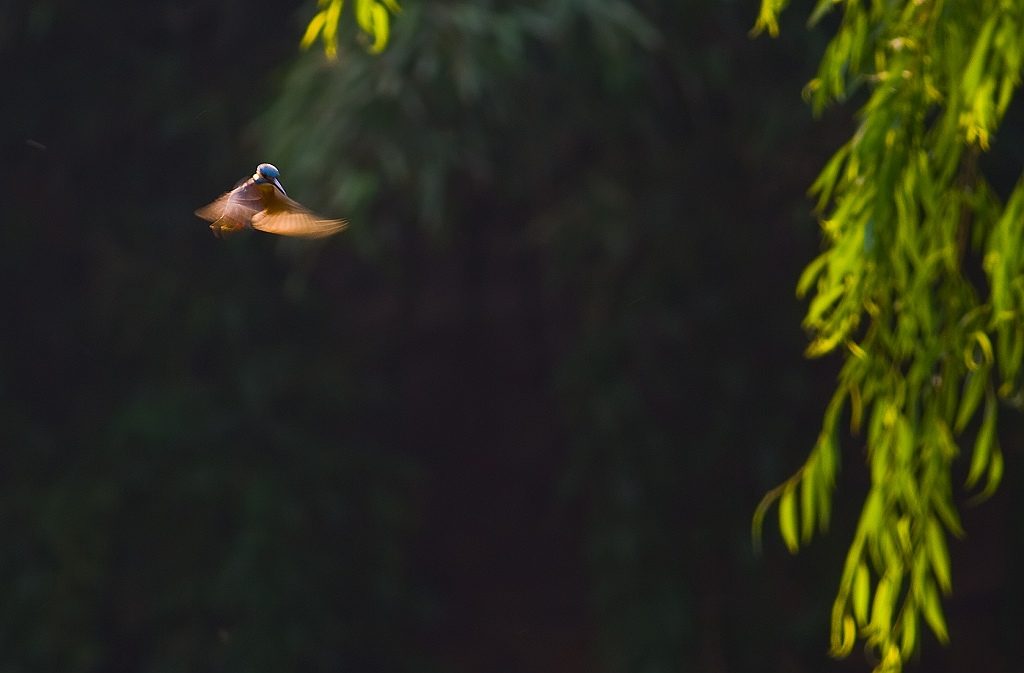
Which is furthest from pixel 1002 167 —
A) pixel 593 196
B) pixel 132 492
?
pixel 132 492

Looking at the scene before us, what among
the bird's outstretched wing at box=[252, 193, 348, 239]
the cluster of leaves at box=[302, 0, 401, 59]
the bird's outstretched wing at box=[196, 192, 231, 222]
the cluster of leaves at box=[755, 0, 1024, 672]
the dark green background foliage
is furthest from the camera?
the dark green background foliage

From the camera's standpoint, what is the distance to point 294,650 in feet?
17.7

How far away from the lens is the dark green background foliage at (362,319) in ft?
15.7

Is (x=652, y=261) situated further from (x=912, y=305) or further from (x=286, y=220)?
(x=286, y=220)

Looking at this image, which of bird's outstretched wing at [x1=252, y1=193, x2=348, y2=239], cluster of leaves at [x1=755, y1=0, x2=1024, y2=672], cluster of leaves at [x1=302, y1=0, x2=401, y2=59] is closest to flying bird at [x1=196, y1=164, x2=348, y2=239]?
bird's outstretched wing at [x1=252, y1=193, x2=348, y2=239]

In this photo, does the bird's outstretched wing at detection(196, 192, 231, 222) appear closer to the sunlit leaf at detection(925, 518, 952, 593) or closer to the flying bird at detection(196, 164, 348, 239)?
the flying bird at detection(196, 164, 348, 239)

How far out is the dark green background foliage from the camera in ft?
15.7

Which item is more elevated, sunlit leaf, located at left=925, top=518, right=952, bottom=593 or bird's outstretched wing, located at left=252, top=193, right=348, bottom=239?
bird's outstretched wing, located at left=252, top=193, right=348, bottom=239

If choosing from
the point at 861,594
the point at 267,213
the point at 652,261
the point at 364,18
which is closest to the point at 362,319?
the point at 652,261

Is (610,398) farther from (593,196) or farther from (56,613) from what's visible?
(56,613)

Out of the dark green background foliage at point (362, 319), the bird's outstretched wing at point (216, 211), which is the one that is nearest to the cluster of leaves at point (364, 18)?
the bird's outstretched wing at point (216, 211)

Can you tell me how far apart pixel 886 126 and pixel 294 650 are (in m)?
3.95

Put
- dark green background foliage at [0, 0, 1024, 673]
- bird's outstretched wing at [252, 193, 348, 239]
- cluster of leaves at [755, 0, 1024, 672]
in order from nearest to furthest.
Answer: bird's outstretched wing at [252, 193, 348, 239] < cluster of leaves at [755, 0, 1024, 672] < dark green background foliage at [0, 0, 1024, 673]

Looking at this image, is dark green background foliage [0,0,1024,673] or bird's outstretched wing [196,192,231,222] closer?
bird's outstretched wing [196,192,231,222]
